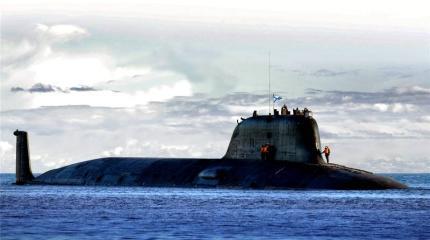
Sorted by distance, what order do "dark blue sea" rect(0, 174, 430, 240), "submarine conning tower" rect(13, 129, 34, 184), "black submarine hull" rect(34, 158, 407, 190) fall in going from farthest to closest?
"submarine conning tower" rect(13, 129, 34, 184)
"black submarine hull" rect(34, 158, 407, 190)
"dark blue sea" rect(0, 174, 430, 240)

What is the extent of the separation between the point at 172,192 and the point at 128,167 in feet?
39.3

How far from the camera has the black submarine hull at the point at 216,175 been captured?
58.1 m

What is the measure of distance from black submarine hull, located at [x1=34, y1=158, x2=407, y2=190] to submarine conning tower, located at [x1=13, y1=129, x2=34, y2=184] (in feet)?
2.43

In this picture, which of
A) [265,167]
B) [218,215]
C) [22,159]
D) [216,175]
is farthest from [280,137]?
[22,159]

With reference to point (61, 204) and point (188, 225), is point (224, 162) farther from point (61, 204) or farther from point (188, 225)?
point (188, 225)

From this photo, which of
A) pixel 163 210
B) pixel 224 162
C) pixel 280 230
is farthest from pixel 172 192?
pixel 280 230

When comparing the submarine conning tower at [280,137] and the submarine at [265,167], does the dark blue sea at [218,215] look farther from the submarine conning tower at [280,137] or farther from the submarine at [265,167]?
the submarine conning tower at [280,137]

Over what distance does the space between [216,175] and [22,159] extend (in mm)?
18774

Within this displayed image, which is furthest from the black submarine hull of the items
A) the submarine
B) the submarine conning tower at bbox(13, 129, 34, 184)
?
the submarine conning tower at bbox(13, 129, 34, 184)

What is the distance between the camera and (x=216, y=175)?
6244 centimetres

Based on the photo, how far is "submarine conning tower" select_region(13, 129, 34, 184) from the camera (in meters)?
72.6

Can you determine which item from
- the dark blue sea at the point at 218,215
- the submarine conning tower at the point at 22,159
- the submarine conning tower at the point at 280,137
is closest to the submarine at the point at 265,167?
the submarine conning tower at the point at 280,137

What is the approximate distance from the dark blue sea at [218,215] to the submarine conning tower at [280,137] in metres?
4.19

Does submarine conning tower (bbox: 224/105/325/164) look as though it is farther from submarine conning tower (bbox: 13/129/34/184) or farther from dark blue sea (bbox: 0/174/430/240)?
submarine conning tower (bbox: 13/129/34/184)
